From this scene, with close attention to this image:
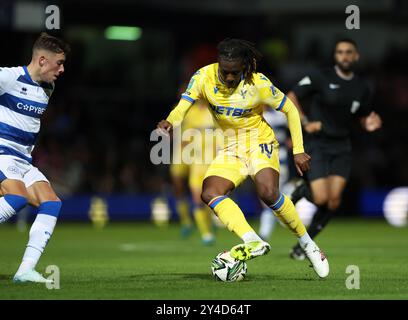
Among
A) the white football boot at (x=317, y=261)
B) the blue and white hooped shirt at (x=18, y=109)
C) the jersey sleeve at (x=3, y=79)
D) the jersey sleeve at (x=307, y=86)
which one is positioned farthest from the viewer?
the jersey sleeve at (x=307, y=86)

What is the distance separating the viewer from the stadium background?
2322cm

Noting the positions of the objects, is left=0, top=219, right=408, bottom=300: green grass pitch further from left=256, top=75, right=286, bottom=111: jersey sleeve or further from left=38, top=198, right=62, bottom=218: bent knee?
left=256, top=75, right=286, bottom=111: jersey sleeve

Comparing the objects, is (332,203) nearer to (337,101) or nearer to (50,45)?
(337,101)

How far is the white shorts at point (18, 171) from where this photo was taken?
29.3ft

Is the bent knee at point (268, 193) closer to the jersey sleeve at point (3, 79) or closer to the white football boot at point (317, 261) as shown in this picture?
the white football boot at point (317, 261)

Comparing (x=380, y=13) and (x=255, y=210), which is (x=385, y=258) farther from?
(x=380, y=13)

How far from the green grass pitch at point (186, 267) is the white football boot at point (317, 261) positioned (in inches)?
3.2

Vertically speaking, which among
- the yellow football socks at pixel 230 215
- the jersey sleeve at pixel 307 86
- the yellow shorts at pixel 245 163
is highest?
the jersey sleeve at pixel 307 86

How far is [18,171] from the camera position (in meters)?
9.05

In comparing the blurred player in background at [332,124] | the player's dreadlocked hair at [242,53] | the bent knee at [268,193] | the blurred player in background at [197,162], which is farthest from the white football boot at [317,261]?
the blurred player in background at [197,162]

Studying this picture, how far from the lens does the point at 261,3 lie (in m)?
26.1

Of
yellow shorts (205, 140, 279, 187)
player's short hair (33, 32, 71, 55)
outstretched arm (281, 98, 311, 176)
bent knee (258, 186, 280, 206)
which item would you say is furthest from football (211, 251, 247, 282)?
player's short hair (33, 32, 71, 55)

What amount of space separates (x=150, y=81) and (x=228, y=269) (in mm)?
17701
